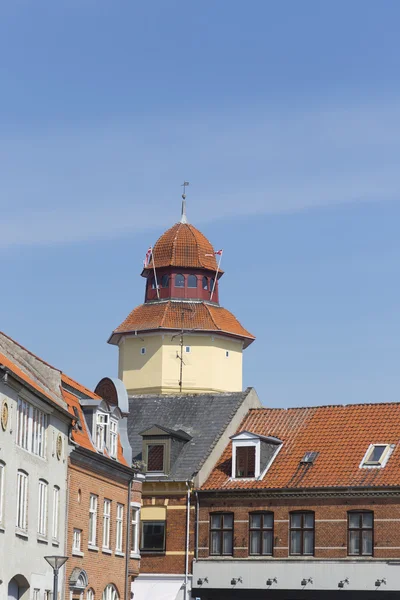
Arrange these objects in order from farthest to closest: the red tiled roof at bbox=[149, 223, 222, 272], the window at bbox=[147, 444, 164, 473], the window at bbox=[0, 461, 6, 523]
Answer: the red tiled roof at bbox=[149, 223, 222, 272], the window at bbox=[147, 444, 164, 473], the window at bbox=[0, 461, 6, 523]

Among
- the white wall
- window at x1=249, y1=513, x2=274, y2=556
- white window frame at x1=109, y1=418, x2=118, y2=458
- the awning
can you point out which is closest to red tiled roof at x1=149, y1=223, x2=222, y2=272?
window at x1=249, y1=513, x2=274, y2=556

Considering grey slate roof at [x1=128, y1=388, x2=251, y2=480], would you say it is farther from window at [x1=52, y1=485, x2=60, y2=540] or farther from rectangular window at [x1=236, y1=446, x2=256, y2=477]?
window at [x1=52, y1=485, x2=60, y2=540]

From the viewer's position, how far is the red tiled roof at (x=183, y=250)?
268 feet

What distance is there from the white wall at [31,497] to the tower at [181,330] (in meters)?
36.8

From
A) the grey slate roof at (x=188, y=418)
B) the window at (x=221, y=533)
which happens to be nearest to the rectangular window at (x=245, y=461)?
the grey slate roof at (x=188, y=418)

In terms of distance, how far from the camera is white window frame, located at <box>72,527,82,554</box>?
4338 cm

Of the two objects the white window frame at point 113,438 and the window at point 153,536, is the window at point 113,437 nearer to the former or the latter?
the white window frame at point 113,438

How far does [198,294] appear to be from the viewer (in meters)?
82.0

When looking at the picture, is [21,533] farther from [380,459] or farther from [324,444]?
[324,444]

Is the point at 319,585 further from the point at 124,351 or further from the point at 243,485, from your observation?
the point at 124,351

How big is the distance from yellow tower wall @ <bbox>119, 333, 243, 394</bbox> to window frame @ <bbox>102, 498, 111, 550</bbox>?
31.5m

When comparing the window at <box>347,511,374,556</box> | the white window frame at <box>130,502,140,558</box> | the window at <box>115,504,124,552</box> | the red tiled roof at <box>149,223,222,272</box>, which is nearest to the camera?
the window at <box>115,504,124,552</box>

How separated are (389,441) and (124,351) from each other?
30.1 metres

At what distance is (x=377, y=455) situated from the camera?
5353 cm
